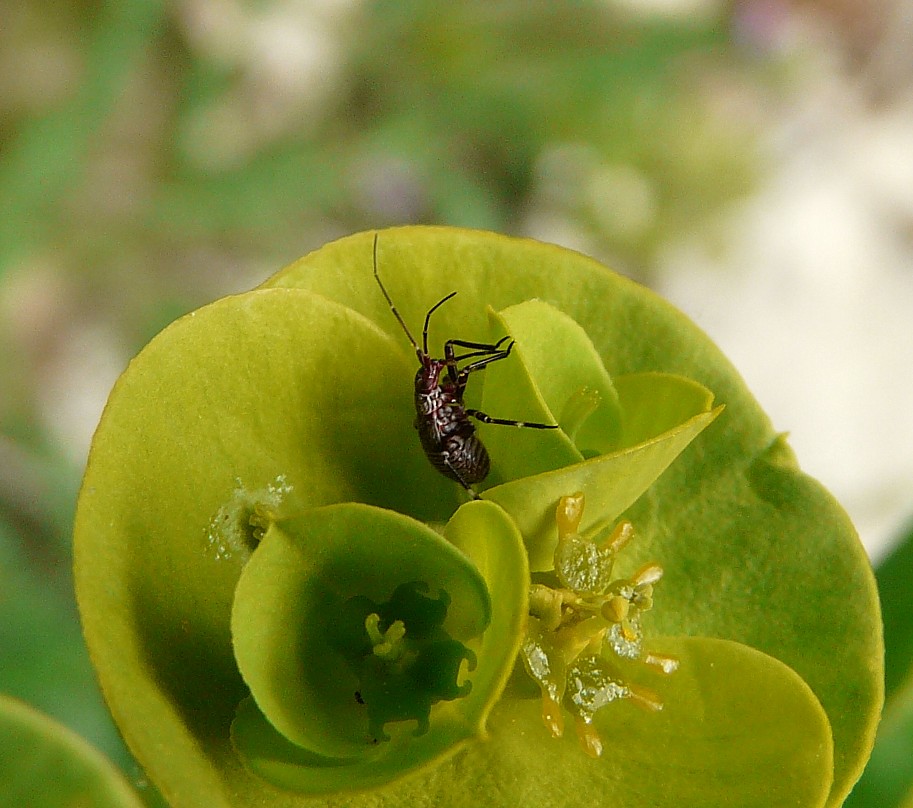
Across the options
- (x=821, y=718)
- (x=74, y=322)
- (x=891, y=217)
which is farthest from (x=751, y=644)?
(x=891, y=217)

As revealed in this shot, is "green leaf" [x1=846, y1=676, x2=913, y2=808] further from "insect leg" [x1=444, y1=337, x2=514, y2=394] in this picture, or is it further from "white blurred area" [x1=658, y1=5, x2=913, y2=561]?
"white blurred area" [x1=658, y1=5, x2=913, y2=561]

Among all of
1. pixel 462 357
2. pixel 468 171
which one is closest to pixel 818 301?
pixel 468 171

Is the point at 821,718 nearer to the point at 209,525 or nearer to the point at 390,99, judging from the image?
the point at 209,525

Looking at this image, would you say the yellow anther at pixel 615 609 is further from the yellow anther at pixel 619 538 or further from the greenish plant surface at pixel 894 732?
the greenish plant surface at pixel 894 732

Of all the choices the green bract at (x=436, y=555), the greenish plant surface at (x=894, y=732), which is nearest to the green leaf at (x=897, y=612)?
the greenish plant surface at (x=894, y=732)

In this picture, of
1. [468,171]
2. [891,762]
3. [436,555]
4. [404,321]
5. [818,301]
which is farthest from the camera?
[818,301]

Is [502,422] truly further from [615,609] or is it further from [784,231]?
[784,231]
